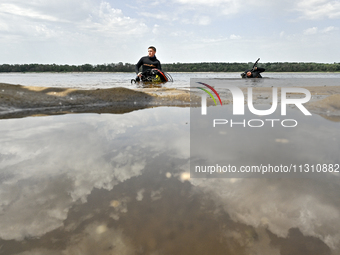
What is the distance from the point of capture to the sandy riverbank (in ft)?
15.8

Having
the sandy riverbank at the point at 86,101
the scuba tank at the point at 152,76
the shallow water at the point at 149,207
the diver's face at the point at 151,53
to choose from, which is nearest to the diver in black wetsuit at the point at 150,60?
the diver's face at the point at 151,53

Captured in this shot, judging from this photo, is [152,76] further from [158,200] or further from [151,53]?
[158,200]

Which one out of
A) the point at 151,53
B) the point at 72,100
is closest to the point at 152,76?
the point at 151,53

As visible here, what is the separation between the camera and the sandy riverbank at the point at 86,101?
4.81 metres

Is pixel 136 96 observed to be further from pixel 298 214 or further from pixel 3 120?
→ pixel 298 214

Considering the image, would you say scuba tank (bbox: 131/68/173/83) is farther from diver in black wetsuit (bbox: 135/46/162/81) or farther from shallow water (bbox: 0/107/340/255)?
shallow water (bbox: 0/107/340/255)

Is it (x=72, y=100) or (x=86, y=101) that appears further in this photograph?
(x=86, y=101)

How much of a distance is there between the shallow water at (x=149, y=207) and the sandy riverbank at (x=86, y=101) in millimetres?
2682

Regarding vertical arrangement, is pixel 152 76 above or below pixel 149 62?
below

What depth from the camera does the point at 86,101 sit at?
5.84 metres

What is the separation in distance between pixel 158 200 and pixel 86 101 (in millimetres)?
4939

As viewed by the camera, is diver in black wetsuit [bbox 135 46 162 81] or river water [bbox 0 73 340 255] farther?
diver in black wetsuit [bbox 135 46 162 81]

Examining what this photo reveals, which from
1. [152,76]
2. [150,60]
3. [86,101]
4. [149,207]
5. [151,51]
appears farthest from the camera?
[152,76]

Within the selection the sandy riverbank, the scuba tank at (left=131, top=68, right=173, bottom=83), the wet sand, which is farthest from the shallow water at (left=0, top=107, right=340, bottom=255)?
the scuba tank at (left=131, top=68, right=173, bottom=83)
